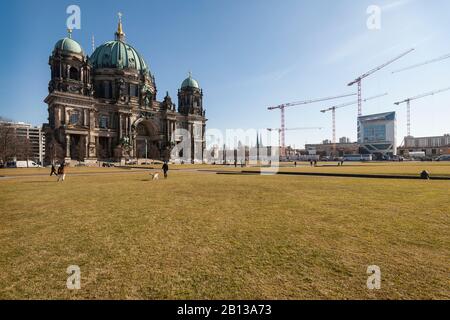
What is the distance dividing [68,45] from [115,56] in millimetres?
14447

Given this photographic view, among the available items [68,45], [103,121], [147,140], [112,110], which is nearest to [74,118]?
[103,121]

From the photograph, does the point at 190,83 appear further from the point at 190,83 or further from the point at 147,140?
the point at 147,140

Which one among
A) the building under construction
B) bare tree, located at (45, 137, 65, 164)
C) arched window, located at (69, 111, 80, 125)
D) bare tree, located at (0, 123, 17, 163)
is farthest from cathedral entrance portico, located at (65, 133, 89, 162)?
the building under construction

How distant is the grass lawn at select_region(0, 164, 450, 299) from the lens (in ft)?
12.3

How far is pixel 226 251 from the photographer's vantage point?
5215mm

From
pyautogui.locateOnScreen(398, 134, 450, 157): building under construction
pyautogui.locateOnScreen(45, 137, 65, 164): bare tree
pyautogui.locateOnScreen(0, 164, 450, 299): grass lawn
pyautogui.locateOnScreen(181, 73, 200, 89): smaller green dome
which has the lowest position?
pyautogui.locateOnScreen(0, 164, 450, 299): grass lawn

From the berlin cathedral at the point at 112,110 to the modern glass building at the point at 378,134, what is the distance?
125763mm

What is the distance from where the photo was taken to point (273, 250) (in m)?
5.24

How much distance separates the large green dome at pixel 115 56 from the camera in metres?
75.1

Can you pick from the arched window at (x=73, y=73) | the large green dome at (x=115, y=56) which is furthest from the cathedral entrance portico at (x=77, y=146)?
the large green dome at (x=115, y=56)

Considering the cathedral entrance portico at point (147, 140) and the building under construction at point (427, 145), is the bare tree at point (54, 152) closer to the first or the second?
the cathedral entrance portico at point (147, 140)

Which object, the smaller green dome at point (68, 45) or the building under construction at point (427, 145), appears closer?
the smaller green dome at point (68, 45)

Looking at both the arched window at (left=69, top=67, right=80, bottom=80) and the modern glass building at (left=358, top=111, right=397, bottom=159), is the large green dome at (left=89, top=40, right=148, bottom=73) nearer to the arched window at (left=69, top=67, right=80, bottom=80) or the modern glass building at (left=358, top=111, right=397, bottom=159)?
Result: the arched window at (left=69, top=67, right=80, bottom=80)
